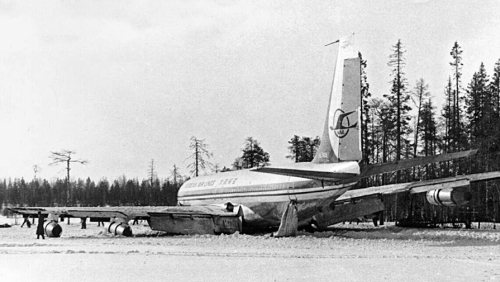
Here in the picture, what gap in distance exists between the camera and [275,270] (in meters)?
11.1

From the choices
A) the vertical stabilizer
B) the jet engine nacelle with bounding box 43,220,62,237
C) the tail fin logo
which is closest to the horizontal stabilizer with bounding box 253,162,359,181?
the vertical stabilizer

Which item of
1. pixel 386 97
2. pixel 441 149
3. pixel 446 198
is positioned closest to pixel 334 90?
pixel 446 198

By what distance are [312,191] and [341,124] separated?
8.15 feet

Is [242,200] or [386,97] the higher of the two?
[386,97]

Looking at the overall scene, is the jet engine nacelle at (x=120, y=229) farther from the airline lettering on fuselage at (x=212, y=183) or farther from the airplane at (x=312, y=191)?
the airline lettering on fuselage at (x=212, y=183)

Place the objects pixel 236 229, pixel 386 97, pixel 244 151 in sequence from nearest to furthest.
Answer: pixel 236 229 < pixel 386 97 < pixel 244 151

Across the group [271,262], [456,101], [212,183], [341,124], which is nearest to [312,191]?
[341,124]

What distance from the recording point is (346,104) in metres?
19.4

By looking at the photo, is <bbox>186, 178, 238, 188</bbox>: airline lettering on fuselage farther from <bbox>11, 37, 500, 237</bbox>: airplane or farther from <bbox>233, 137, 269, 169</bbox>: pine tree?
<bbox>233, 137, 269, 169</bbox>: pine tree

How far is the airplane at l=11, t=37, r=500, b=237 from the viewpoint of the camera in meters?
19.3

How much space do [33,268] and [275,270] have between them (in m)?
4.53

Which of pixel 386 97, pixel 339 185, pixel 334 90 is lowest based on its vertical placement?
pixel 339 185

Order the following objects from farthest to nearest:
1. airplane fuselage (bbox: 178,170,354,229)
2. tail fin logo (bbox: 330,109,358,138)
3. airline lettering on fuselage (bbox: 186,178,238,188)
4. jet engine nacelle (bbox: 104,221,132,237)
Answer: airline lettering on fuselage (bbox: 186,178,238,188) → jet engine nacelle (bbox: 104,221,132,237) → airplane fuselage (bbox: 178,170,354,229) → tail fin logo (bbox: 330,109,358,138)

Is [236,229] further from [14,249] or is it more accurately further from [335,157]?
[14,249]
